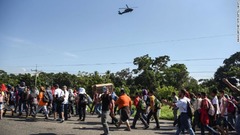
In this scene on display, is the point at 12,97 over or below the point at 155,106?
over

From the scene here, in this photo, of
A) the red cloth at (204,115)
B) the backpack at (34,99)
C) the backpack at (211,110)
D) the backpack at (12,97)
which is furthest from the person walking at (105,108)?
the backpack at (12,97)

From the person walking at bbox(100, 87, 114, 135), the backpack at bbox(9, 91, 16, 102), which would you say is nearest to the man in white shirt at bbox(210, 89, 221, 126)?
the person walking at bbox(100, 87, 114, 135)

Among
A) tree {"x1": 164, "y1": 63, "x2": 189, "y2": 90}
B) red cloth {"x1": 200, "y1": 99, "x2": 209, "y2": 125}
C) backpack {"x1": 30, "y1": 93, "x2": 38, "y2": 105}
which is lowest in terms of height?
red cloth {"x1": 200, "y1": 99, "x2": 209, "y2": 125}

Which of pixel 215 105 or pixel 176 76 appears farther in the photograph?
pixel 176 76

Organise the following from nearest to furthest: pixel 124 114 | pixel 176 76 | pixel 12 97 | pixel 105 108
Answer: pixel 105 108, pixel 124 114, pixel 12 97, pixel 176 76

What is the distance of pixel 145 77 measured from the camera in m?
65.1

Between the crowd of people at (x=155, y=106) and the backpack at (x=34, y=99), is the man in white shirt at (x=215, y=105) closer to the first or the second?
the crowd of people at (x=155, y=106)

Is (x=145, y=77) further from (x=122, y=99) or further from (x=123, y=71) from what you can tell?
(x=122, y=99)

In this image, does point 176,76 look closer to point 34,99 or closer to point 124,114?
point 34,99

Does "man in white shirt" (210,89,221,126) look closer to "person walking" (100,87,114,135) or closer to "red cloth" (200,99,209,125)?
"red cloth" (200,99,209,125)

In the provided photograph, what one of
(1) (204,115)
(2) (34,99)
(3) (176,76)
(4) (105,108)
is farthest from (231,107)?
(3) (176,76)

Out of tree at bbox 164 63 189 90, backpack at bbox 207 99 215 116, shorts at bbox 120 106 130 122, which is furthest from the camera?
tree at bbox 164 63 189 90

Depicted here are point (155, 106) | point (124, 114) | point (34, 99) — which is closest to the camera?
point (124, 114)

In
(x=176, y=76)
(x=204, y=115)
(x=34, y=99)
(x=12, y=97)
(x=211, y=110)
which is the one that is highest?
(x=176, y=76)
